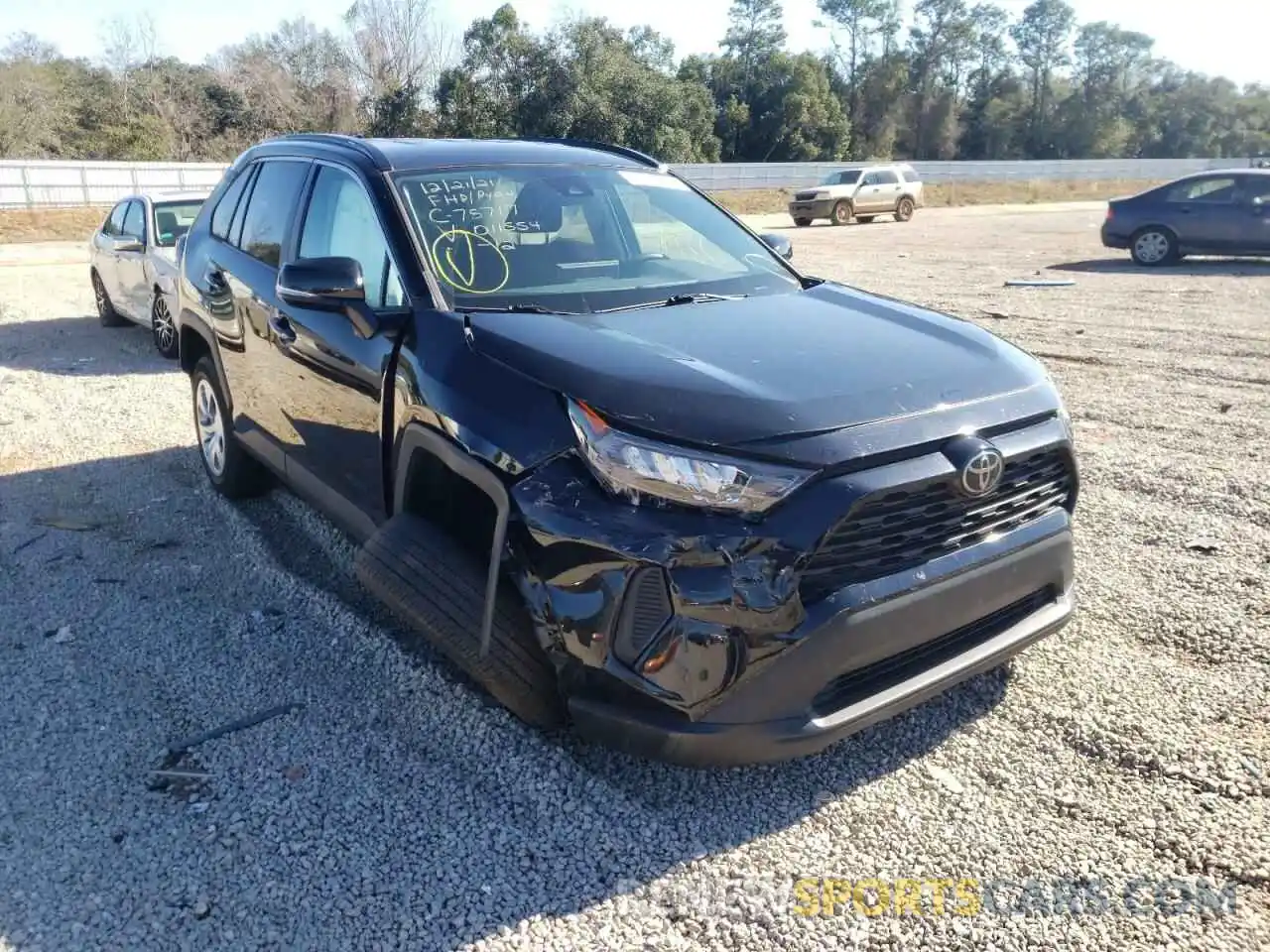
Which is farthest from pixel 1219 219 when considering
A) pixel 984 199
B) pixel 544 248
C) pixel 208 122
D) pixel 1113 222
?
pixel 208 122

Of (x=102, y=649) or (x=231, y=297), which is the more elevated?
(x=231, y=297)

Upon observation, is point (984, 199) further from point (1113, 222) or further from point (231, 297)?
point (231, 297)

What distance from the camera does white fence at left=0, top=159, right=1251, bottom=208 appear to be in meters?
26.0

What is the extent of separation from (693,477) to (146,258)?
8.71 meters

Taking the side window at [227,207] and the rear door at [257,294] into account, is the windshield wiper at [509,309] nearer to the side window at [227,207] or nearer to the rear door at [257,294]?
the rear door at [257,294]

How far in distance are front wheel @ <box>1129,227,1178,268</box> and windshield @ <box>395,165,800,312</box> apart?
14830mm

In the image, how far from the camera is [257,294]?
14.8 ft

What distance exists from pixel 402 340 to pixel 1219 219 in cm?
1661

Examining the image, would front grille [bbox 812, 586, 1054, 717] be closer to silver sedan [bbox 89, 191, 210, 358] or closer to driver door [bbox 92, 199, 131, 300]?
silver sedan [bbox 89, 191, 210, 358]

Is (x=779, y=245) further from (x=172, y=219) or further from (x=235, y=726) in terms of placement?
(x=172, y=219)

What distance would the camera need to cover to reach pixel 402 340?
3340 millimetres

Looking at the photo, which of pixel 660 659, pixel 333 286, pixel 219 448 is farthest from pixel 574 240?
pixel 219 448

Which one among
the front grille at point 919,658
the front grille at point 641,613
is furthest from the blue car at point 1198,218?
the front grille at point 641,613

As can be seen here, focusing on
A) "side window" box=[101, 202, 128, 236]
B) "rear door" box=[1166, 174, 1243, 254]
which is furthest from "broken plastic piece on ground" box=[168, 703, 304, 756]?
"rear door" box=[1166, 174, 1243, 254]
